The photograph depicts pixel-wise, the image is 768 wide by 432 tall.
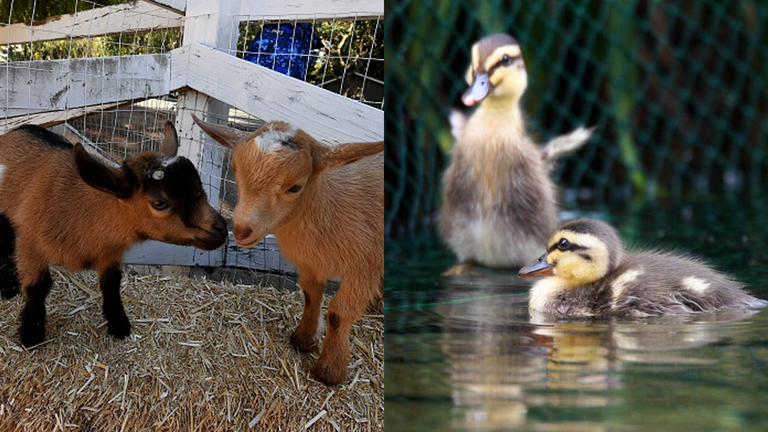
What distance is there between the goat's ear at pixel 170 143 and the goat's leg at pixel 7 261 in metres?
0.38

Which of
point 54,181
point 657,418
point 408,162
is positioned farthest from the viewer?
point 54,181

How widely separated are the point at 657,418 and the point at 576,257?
0.32 meters

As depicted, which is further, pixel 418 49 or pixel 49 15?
pixel 49 15

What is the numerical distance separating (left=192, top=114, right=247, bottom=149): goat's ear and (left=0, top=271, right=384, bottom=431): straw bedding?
1.31 feet

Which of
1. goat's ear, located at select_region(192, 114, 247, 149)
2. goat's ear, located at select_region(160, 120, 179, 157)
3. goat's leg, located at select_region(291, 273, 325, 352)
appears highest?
goat's ear, located at select_region(192, 114, 247, 149)

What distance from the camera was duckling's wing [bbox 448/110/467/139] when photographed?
1.45 m

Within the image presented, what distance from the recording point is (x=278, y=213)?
1.53 m

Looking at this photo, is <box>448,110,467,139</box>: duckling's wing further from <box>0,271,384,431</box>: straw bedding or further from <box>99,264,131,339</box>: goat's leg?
<box>99,264,131,339</box>: goat's leg

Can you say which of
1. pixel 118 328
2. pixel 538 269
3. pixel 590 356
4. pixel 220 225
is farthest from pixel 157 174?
pixel 590 356

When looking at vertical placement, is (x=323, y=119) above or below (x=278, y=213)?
above

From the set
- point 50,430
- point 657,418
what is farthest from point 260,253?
point 657,418

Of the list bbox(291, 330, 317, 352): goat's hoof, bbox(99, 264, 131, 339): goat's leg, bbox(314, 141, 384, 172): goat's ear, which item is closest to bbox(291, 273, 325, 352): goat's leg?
bbox(291, 330, 317, 352): goat's hoof

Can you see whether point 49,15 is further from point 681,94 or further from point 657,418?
point 657,418

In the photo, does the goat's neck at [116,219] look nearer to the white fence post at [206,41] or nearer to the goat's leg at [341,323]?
the white fence post at [206,41]
